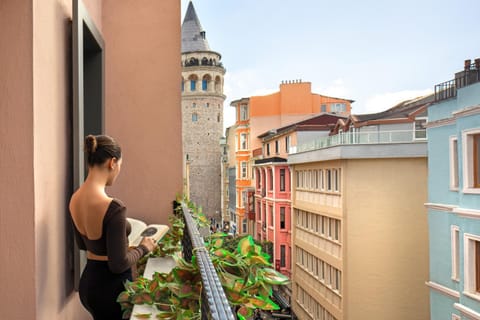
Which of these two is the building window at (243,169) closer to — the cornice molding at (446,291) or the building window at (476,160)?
the cornice molding at (446,291)

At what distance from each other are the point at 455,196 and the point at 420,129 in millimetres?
4058

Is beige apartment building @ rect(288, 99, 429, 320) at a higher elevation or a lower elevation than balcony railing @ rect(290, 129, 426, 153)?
lower

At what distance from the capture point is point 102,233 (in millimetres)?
1198

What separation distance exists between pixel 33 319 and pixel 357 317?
458 inches

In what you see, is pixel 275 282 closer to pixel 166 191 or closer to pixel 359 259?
pixel 166 191

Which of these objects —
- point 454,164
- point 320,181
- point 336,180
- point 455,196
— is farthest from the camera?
point 320,181

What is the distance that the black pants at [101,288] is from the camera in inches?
50.0

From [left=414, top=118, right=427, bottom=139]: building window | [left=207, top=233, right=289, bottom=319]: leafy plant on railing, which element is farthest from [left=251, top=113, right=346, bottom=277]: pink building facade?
[left=207, top=233, right=289, bottom=319]: leafy plant on railing

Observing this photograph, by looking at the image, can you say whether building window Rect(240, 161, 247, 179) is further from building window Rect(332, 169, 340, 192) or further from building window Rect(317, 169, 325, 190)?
building window Rect(332, 169, 340, 192)

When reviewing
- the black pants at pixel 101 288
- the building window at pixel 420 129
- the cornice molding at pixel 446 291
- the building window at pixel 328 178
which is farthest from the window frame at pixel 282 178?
the black pants at pixel 101 288

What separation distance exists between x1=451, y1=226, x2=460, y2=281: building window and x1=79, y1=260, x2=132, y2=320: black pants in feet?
27.5

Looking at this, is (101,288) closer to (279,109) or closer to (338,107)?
(279,109)

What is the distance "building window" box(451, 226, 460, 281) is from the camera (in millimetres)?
8328

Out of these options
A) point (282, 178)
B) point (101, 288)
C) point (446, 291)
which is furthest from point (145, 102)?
point (282, 178)
